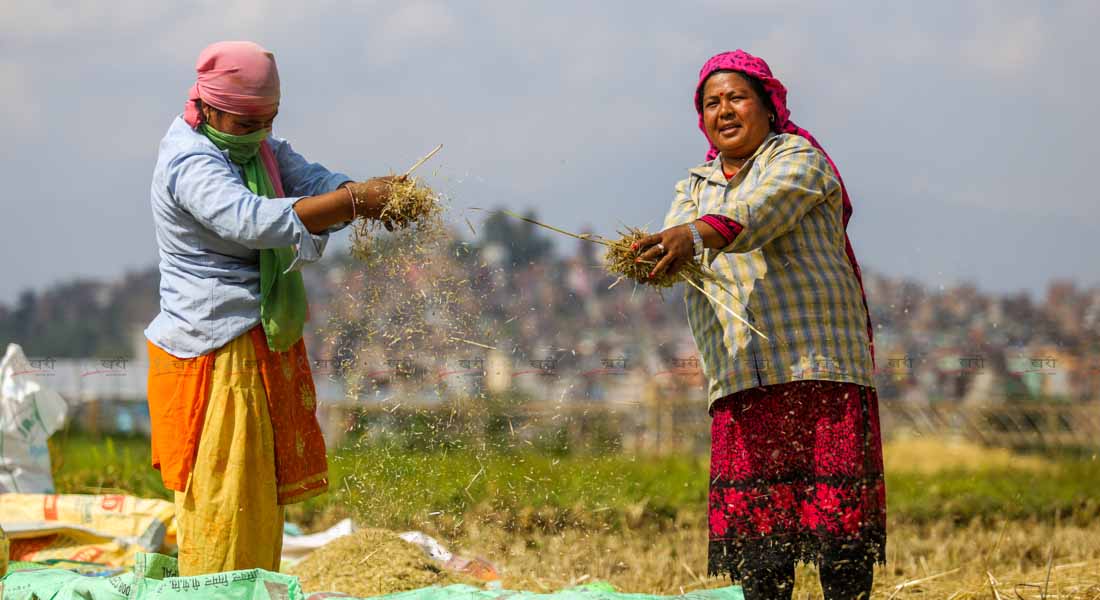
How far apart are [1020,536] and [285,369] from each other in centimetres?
436

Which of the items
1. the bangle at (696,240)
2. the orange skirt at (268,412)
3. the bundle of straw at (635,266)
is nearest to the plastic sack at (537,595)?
the orange skirt at (268,412)

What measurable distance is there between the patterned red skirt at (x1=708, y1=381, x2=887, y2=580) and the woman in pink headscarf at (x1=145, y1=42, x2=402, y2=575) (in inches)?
53.1

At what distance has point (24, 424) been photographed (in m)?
6.10

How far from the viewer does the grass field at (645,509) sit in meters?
4.30

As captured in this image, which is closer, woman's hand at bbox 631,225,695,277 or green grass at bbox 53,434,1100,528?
woman's hand at bbox 631,225,695,277

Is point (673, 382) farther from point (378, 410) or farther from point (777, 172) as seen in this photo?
point (777, 172)

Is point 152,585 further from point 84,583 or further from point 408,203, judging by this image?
point 408,203

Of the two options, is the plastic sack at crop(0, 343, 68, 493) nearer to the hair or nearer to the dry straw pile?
the dry straw pile

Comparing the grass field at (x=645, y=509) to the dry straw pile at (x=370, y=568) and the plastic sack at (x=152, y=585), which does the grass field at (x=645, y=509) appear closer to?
the dry straw pile at (x=370, y=568)

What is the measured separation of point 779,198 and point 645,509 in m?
3.51

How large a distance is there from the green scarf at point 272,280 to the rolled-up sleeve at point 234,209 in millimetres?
104

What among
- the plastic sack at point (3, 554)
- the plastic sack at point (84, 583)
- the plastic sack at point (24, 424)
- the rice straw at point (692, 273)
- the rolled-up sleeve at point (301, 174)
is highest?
the rolled-up sleeve at point (301, 174)

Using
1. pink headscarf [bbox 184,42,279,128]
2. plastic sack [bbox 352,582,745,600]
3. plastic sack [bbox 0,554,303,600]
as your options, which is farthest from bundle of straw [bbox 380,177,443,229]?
plastic sack [bbox 352,582,745,600]

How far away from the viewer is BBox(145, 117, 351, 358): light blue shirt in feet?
11.0
